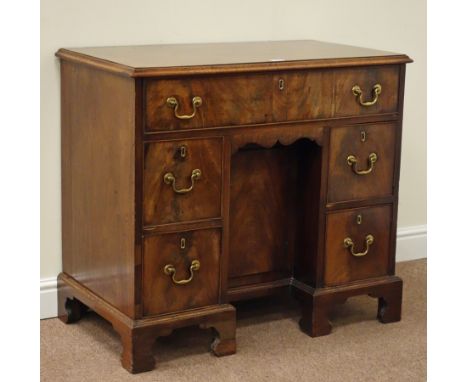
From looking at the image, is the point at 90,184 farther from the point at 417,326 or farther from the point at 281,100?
the point at 417,326

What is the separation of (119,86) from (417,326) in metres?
1.20

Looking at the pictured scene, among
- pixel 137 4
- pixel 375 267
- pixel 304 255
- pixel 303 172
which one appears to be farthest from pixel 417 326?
pixel 137 4

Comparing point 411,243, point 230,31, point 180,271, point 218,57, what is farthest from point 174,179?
point 411,243

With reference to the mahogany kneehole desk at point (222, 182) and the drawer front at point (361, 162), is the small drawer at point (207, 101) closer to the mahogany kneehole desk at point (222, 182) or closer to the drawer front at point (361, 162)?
the mahogany kneehole desk at point (222, 182)

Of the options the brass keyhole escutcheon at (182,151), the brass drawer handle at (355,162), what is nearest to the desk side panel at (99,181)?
the brass keyhole escutcheon at (182,151)

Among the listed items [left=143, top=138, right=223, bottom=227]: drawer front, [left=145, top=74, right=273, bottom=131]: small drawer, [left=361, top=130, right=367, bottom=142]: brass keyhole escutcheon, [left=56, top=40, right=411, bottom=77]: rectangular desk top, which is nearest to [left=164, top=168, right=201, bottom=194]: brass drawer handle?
[left=143, top=138, right=223, bottom=227]: drawer front

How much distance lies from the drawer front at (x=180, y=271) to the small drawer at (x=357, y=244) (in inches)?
15.2

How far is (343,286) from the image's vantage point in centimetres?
237

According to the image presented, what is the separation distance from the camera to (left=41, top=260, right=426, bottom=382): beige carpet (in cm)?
208

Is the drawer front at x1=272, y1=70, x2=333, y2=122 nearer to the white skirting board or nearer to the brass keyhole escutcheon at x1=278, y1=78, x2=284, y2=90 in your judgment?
the brass keyhole escutcheon at x1=278, y1=78, x2=284, y2=90

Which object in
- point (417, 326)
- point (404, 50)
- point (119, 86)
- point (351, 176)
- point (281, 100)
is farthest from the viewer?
point (404, 50)

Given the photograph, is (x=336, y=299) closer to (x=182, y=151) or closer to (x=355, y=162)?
(x=355, y=162)

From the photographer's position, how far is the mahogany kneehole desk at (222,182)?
1996 millimetres

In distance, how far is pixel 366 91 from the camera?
2.28m
